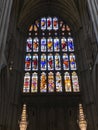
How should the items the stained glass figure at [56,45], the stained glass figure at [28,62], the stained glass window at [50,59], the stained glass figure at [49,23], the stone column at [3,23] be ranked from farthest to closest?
the stained glass figure at [49,23]
the stained glass figure at [56,45]
the stained glass figure at [28,62]
the stained glass window at [50,59]
the stone column at [3,23]

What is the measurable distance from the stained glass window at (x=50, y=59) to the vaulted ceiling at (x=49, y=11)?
0.58m

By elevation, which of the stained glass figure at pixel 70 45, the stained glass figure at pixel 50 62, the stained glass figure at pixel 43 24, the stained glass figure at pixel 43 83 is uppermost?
the stained glass figure at pixel 43 24

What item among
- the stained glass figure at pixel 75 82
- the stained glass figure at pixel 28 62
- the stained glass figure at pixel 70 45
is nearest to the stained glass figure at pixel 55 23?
the stained glass figure at pixel 70 45

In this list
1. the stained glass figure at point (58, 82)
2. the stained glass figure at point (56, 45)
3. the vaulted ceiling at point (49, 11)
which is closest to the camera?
the stained glass figure at point (58, 82)

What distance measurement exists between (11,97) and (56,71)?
15.8ft

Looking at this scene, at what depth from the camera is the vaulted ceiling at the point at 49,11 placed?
1989 cm

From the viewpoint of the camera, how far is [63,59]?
61.2 ft

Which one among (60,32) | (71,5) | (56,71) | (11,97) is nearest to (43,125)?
(11,97)

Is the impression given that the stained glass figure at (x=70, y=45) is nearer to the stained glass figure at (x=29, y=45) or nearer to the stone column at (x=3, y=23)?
the stained glass figure at (x=29, y=45)

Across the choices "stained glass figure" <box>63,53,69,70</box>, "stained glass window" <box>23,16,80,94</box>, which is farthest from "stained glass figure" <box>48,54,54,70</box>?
"stained glass figure" <box>63,53,69,70</box>

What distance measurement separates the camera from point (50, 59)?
61.3 ft

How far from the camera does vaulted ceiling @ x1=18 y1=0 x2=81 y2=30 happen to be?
19.9 meters

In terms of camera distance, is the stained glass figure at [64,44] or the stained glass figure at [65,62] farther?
the stained glass figure at [64,44]

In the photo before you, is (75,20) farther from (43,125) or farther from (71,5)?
(43,125)
